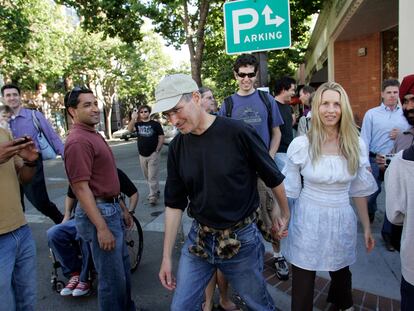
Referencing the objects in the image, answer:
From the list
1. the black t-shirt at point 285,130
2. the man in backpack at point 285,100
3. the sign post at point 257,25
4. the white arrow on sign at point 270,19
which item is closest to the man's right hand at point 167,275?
the black t-shirt at point 285,130

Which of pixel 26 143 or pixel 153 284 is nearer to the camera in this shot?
pixel 26 143

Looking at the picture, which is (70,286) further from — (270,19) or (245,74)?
(270,19)

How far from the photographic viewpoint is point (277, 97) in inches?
175

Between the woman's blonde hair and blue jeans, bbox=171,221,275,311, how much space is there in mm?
779

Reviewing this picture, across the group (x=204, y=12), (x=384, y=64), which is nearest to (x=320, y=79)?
(x=384, y=64)

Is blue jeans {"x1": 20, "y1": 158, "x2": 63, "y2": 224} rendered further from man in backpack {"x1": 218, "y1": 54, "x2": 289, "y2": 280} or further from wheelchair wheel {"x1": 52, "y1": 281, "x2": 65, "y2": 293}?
man in backpack {"x1": 218, "y1": 54, "x2": 289, "y2": 280}

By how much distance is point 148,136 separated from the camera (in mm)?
7168

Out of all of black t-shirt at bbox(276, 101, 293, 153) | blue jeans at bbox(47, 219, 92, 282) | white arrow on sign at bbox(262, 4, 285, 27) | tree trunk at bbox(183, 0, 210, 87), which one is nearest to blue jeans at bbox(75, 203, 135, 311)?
blue jeans at bbox(47, 219, 92, 282)

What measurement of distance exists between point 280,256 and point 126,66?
93.2 ft

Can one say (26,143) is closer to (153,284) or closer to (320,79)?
(153,284)

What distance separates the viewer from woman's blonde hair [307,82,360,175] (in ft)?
8.13

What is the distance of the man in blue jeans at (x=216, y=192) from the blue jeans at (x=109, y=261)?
0.70 m

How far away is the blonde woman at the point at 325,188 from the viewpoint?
98.2 inches

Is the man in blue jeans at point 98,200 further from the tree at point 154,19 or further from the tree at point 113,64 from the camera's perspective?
the tree at point 113,64
